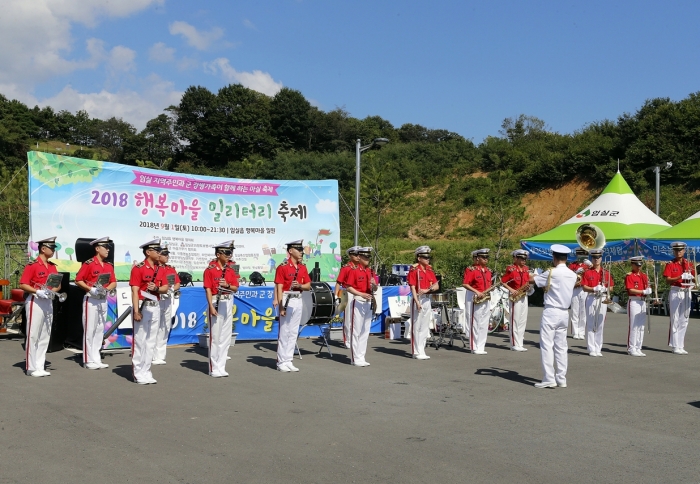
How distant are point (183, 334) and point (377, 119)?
74052mm

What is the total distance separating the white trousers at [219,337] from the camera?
10680 millimetres

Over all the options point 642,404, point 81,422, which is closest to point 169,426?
point 81,422

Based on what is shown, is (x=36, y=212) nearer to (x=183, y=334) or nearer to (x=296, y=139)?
(x=183, y=334)

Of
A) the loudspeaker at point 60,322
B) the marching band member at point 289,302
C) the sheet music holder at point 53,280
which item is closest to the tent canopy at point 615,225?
the marching band member at point 289,302

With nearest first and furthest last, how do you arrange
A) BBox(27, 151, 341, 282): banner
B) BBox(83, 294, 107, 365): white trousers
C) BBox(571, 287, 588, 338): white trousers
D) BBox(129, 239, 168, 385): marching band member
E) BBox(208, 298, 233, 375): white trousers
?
1. BBox(129, 239, 168, 385): marching band member
2. BBox(208, 298, 233, 375): white trousers
3. BBox(83, 294, 107, 365): white trousers
4. BBox(27, 151, 341, 282): banner
5. BBox(571, 287, 588, 338): white trousers

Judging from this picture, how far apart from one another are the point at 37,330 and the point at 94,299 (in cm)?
101

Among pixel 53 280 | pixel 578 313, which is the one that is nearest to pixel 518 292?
pixel 578 313

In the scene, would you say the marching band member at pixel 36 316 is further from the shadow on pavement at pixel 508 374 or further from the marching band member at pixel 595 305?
the marching band member at pixel 595 305

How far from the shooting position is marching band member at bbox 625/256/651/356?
13516 millimetres

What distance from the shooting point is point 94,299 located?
11.0 metres

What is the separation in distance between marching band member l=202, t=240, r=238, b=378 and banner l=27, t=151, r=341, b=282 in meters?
5.75

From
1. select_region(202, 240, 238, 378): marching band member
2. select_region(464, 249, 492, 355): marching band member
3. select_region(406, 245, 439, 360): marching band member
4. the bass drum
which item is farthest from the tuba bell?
select_region(202, 240, 238, 378): marching band member

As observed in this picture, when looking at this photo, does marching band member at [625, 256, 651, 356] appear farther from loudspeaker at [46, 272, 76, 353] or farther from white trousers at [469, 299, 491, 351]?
loudspeaker at [46, 272, 76, 353]

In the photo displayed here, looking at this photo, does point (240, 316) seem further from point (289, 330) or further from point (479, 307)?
point (479, 307)
